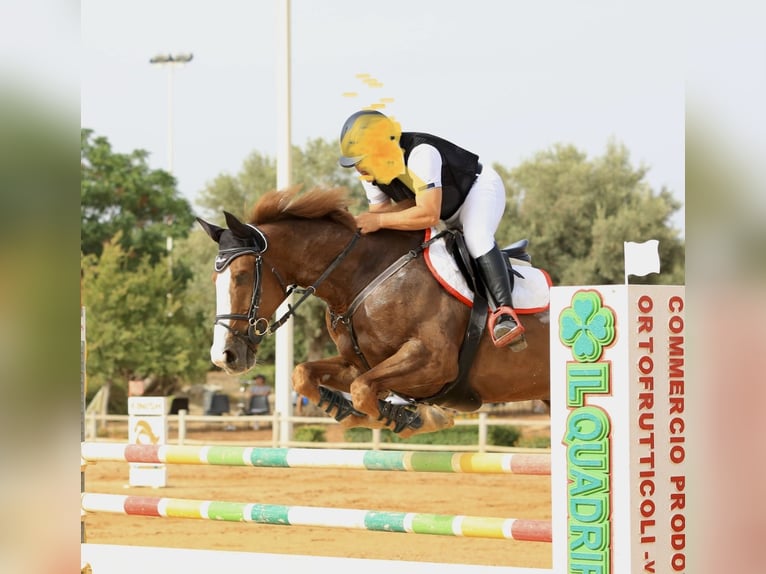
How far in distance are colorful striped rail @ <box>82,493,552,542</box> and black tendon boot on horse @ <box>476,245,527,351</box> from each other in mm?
771

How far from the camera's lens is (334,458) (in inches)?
185

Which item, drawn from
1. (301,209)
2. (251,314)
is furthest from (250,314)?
(301,209)

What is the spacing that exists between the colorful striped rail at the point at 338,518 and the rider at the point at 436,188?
31.1 inches

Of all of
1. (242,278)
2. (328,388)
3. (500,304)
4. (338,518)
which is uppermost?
(242,278)

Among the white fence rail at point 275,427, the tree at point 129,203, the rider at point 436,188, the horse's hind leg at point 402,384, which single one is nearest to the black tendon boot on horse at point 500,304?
the rider at point 436,188

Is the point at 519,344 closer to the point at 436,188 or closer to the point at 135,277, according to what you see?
the point at 436,188

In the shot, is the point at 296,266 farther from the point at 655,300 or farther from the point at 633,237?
the point at 633,237

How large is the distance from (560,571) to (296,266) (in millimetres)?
1952

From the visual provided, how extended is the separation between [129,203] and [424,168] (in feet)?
84.4

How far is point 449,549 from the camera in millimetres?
7930

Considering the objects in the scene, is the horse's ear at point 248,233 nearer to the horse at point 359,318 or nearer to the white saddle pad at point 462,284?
the horse at point 359,318

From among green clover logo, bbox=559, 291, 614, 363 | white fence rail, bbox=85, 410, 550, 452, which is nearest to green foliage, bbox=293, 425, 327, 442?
white fence rail, bbox=85, 410, 550, 452

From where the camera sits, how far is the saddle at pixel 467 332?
4578mm
